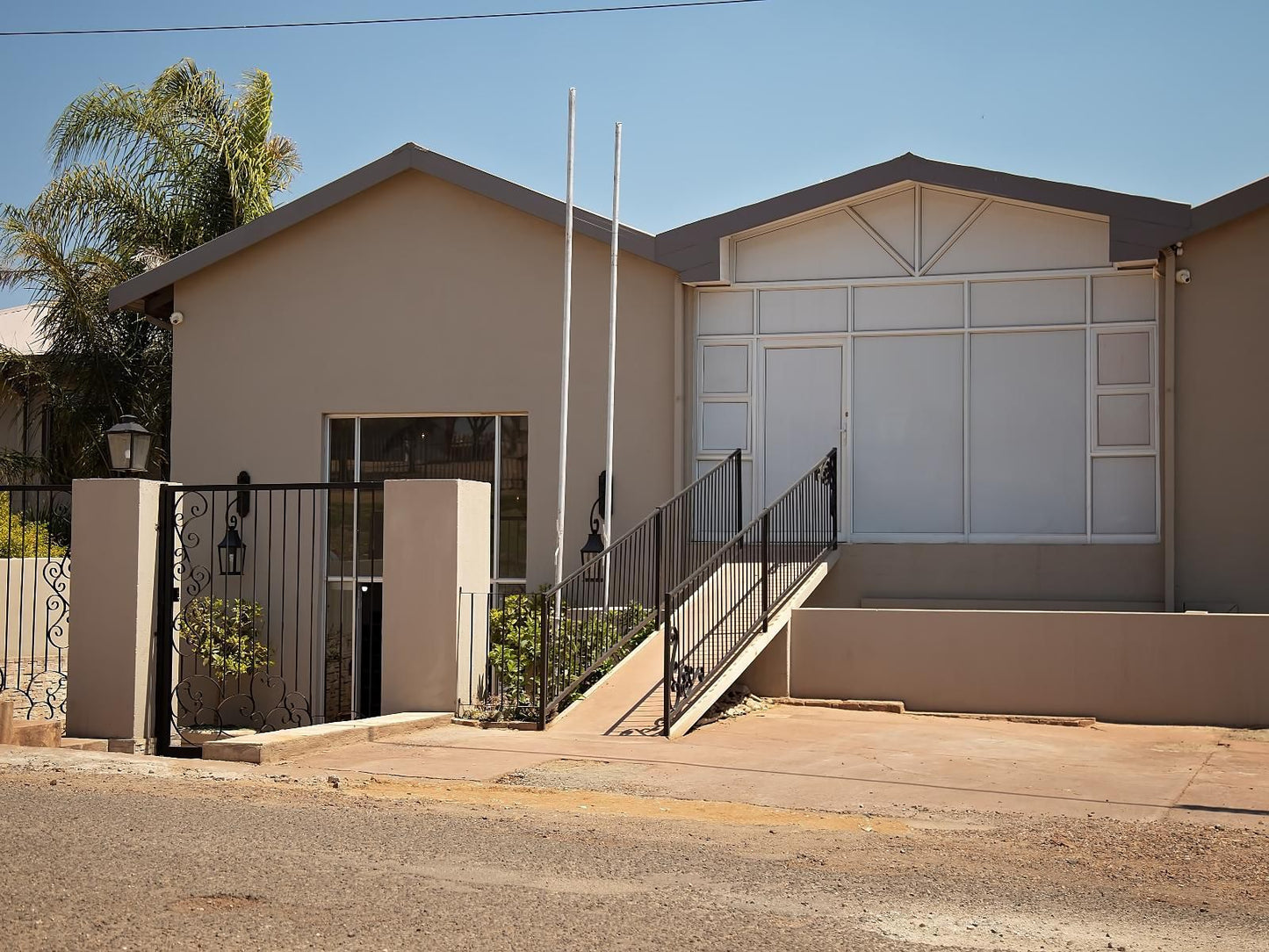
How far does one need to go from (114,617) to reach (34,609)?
319 cm

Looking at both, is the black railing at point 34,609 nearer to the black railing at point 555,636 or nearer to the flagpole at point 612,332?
the black railing at point 555,636

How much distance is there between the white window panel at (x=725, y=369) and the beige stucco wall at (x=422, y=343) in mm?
420

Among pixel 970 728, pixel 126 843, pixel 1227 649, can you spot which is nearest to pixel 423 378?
pixel 970 728

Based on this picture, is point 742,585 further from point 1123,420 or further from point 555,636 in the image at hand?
point 1123,420

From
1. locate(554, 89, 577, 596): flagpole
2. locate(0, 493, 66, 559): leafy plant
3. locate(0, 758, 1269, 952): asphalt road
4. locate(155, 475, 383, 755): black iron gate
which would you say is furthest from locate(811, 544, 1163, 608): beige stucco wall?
locate(0, 493, 66, 559): leafy plant

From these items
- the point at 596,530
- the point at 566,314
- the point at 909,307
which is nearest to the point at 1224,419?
the point at 909,307

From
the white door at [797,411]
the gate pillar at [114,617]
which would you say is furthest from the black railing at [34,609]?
the white door at [797,411]

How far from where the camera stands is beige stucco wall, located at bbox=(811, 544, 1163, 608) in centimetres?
1352

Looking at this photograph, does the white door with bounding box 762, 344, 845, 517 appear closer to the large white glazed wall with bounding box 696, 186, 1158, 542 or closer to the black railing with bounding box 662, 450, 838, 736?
the large white glazed wall with bounding box 696, 186, 1158, 542

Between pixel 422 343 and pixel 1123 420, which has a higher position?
pixel 422 343

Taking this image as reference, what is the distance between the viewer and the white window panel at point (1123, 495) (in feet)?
44.6

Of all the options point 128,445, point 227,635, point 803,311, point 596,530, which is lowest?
point 227,635

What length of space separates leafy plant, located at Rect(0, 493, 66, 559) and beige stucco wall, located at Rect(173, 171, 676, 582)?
223 centimetres

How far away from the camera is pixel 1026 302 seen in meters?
14.0
